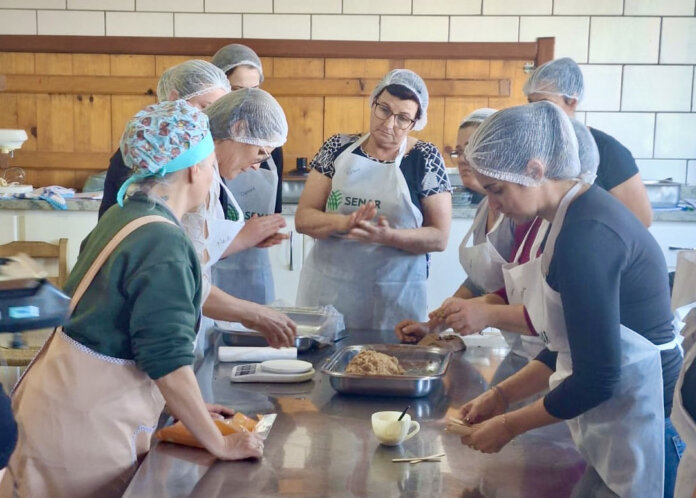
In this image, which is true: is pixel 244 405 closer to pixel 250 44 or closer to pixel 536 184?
pixel 536 184

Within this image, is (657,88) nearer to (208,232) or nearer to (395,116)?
(395,116)

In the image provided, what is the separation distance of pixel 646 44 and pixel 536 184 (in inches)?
129

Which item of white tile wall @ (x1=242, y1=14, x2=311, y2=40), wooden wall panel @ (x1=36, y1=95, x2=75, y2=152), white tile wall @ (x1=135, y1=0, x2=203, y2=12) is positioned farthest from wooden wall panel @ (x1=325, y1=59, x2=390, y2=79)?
wooden wall panel @ (x1=36, y1=95, x2=75, y2=152)

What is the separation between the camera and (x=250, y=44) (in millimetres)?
4562

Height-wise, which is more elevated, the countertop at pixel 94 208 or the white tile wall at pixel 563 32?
the white tile wall at pixel 563 32

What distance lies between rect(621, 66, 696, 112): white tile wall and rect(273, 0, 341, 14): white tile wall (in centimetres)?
158

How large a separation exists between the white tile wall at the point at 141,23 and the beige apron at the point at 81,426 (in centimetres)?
321

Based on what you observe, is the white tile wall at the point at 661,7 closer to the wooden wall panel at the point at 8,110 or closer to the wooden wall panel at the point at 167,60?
the wooden wall panel at the point at 167,60

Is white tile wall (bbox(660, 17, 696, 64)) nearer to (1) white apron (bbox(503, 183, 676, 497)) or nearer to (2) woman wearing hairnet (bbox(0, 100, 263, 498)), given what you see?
(1) white apron (bbox(503, 183, 676, 497))

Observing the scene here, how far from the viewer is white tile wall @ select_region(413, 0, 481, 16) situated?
453 cm

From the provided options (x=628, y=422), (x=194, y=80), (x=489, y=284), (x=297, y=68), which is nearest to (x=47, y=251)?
(x=194, y=80)

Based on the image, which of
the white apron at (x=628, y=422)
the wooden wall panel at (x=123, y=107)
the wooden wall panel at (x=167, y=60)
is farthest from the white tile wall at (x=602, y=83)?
the white apron at (x=628, y=422)

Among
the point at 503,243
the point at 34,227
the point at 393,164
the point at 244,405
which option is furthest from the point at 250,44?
the point at 244,405

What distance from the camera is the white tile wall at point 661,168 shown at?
15.0ft
